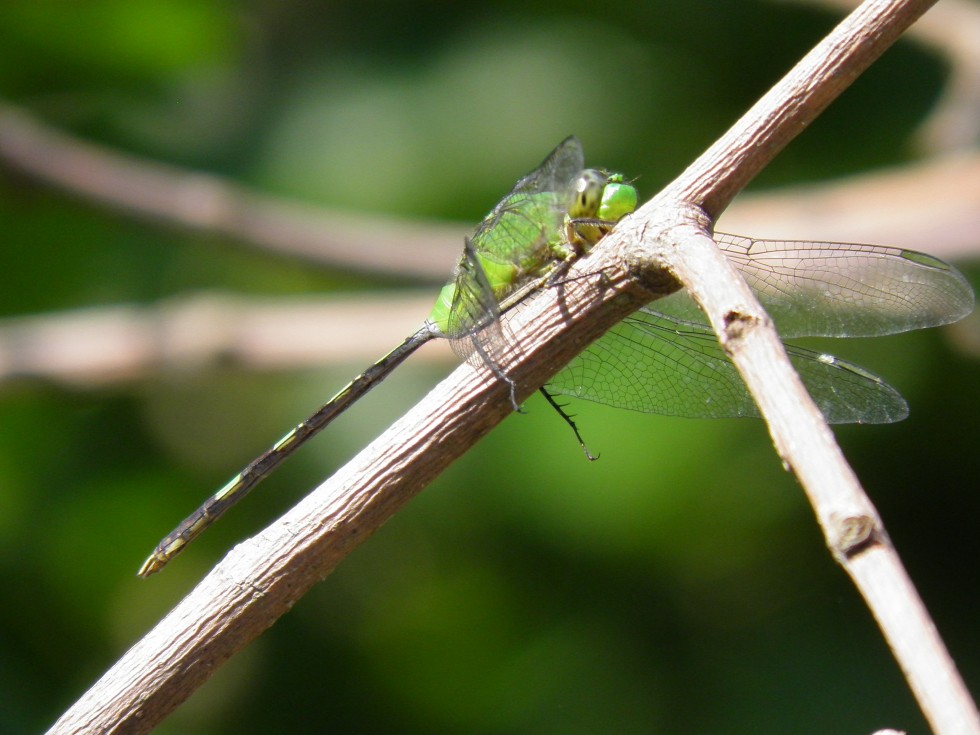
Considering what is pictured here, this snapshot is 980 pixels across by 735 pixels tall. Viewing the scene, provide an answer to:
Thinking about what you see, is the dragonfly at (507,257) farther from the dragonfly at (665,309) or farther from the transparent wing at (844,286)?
the transparent wing at (844,286)

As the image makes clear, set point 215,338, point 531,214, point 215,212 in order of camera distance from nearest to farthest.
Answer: point 531,214 < point 215,338 < point 215,212

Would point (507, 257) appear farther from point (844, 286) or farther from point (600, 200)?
point (844, 286)

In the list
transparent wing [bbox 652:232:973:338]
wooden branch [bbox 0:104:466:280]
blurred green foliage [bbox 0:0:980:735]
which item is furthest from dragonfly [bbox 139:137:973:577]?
wooden branch [bbox 0:104:466:280]

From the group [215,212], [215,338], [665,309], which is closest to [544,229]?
[665,309]

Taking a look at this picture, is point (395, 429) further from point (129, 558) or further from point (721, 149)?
point (129, 558)

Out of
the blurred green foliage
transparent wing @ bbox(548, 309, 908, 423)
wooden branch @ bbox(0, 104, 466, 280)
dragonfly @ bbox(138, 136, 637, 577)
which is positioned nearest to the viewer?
dragonfly @ bbox(138, 136, 637, 577)

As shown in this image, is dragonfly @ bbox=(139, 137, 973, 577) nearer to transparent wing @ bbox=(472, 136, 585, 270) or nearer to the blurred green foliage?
transparent wing @ bbox=(472, 136, 585, 270)
